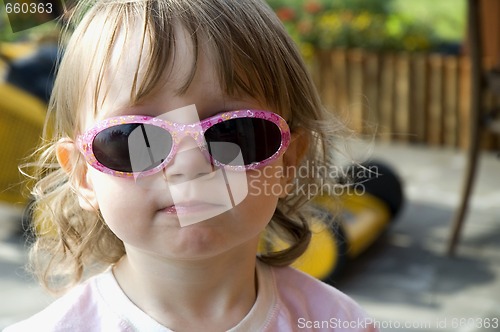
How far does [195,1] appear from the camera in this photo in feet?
3.74

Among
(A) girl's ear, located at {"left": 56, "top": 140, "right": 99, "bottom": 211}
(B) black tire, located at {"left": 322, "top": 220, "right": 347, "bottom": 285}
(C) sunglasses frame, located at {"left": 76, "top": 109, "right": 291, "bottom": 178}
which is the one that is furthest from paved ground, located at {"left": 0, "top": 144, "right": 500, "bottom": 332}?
(C) sunglasses frame, located at {"left": 76, "top": 109, "right": 291, "bottom": 178}

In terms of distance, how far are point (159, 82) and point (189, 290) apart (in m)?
0.30

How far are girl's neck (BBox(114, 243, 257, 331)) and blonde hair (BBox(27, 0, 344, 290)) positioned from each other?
13 cm

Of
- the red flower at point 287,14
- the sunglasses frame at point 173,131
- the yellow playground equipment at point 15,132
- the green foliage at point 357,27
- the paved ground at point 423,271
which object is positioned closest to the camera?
the sunglasses frame at point 173,131

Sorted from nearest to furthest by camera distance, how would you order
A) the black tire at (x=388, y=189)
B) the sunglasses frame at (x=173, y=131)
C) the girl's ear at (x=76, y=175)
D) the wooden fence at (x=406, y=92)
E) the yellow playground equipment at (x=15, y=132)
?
the sunglasses frame at (x=173, y=131), the girl's ear at (x=76, y=175), the yellow playground equipment at (x=15, y=132), the black tire at (x=388, y=189), the wooden fence at (x=406, y=92)

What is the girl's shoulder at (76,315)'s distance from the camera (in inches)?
45.5

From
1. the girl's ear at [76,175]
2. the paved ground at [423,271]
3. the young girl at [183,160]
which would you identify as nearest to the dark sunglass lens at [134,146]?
the young girl at [183,160]

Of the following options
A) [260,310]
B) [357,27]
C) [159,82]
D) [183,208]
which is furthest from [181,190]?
[357,27]

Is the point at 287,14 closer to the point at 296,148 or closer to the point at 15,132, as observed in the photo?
the point at 15,132

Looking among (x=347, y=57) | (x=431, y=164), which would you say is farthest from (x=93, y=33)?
(x=347, y=57)

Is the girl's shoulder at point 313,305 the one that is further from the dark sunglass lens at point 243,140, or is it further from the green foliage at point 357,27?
the green foliage at point 357,27

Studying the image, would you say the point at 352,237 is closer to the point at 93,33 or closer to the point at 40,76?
the point at 40,76

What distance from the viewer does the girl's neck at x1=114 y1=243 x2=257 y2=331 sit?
1169 millimetres

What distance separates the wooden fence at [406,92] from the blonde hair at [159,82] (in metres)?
3.27
